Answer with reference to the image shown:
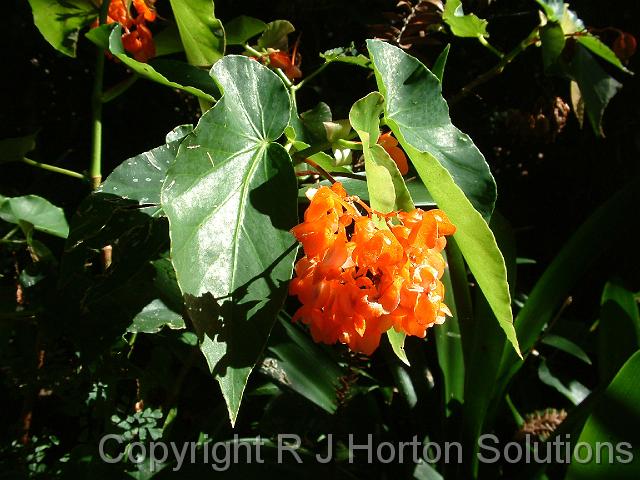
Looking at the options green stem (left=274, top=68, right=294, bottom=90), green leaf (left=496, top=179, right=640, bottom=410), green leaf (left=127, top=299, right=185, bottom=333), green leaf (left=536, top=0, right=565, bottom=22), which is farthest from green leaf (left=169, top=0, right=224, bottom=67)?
green leaf (left=496, top=179, right=640, bottom=410)

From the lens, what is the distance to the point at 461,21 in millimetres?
849

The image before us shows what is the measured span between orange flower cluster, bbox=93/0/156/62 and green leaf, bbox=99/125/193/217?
155 millimetres

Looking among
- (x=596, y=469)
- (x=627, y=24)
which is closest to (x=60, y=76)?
(x=596, y=469)

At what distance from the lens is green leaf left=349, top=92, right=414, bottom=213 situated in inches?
18.1

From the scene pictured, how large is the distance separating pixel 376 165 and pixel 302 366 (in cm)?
67

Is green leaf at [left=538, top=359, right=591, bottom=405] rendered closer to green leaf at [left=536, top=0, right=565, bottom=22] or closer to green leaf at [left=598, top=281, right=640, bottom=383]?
green leaf at [left=598, top=281, right=640, bottom=383]

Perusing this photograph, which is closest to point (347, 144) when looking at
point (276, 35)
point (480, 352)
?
point (276, 35)

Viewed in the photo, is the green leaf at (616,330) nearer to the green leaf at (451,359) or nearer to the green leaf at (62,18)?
the green leaf at (451,359)

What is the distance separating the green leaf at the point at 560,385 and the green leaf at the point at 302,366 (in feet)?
1.77

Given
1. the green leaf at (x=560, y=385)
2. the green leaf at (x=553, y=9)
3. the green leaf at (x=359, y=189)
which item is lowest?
the green leaf at (x=560, y=385)

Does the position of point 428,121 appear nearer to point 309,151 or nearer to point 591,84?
point 309,151

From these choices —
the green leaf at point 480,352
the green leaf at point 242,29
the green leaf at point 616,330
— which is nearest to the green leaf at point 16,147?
the green leaf at point 242,29

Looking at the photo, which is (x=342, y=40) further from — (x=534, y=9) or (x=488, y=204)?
(x=488, y=204)

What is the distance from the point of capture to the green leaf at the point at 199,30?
63 centimetres
